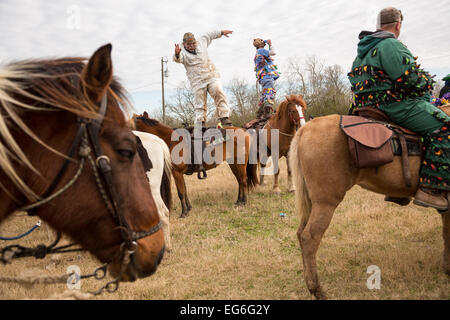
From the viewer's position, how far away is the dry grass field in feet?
10.9

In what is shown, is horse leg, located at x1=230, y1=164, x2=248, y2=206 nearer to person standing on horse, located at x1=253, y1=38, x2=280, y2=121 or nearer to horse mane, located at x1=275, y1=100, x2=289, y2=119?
horse mane, located at x1=275, y1=100, x2=289, y2=119

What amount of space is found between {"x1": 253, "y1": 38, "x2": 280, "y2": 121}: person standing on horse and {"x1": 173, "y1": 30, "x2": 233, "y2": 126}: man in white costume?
10.7 feet

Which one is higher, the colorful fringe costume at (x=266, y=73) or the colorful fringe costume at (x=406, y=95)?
the colorful fringe costume at (x=266, y=73)

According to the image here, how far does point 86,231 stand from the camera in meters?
1.44

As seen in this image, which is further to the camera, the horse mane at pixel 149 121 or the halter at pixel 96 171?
the horse mane at pixel 149 121

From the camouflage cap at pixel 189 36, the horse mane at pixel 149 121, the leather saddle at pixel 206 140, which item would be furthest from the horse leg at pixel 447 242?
the horse mane at pixel 149 121

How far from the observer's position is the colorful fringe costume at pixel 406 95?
290 cm

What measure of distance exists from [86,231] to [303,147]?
2.37 meters

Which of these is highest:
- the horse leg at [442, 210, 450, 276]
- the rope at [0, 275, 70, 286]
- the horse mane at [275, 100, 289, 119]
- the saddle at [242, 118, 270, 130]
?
the horse mane at [275, 100, 289, 119]

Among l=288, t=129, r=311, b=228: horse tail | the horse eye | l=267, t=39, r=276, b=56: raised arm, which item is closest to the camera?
the horse eye

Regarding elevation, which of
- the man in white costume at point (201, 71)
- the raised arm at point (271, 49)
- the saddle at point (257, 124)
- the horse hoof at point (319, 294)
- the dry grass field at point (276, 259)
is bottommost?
the dry grass field at point (276, 259)

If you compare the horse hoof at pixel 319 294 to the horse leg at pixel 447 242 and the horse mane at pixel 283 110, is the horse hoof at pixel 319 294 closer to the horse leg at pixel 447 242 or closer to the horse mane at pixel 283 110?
the horse leg at pixel 447 242

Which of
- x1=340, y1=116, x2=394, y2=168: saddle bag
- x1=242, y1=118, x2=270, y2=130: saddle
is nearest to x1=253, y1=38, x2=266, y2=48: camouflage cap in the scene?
x1=242, y1=118, x2=270, y2=130: saddle

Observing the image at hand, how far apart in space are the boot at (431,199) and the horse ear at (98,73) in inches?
125
